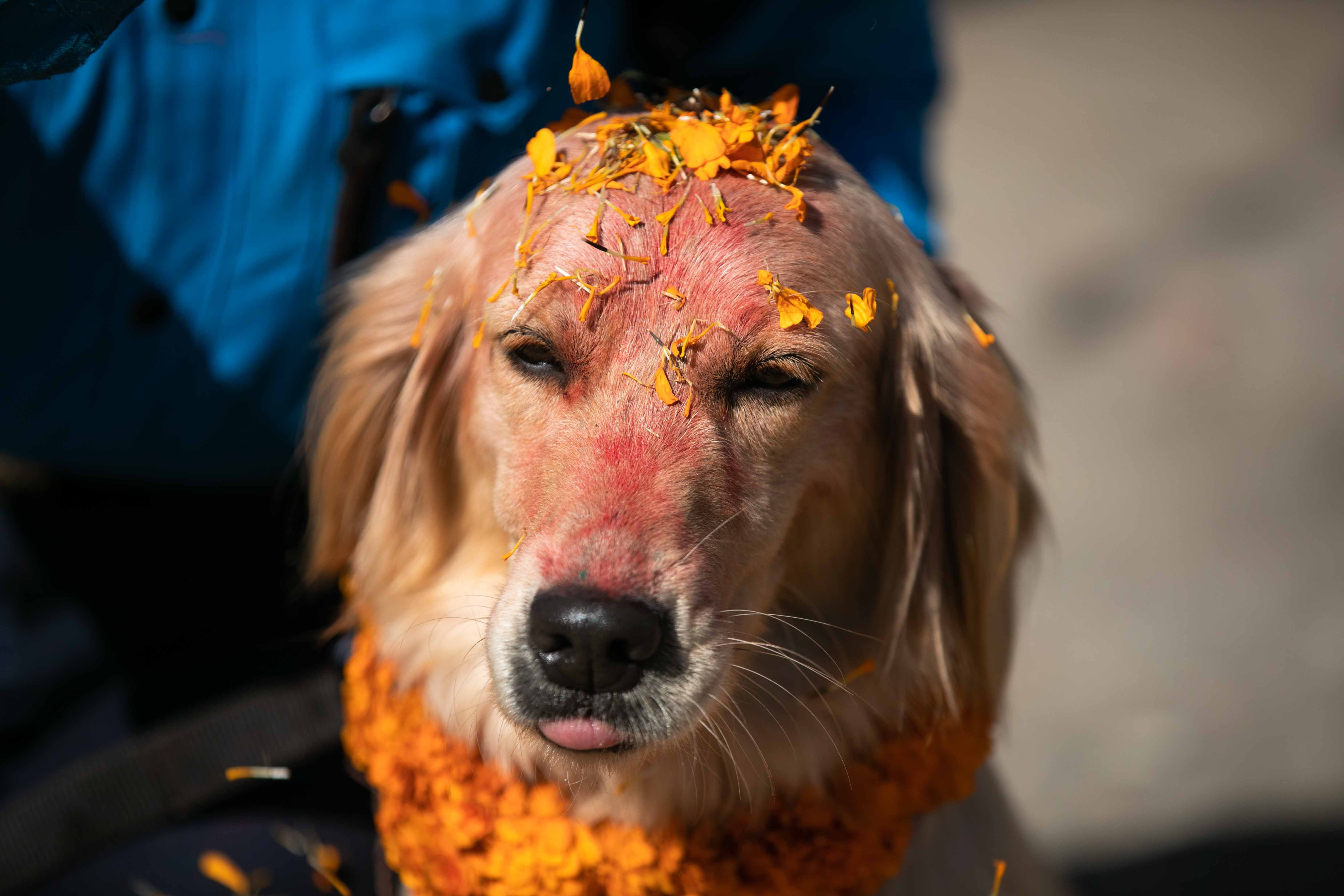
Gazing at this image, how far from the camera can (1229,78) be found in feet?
23.7

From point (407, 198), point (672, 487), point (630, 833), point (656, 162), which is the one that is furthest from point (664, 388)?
point (407, 198)

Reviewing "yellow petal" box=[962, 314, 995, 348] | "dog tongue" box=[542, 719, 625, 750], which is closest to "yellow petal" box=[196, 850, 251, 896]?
"dog tongue" box=[542, 719, 625, 750]

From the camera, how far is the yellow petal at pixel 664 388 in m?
1.55

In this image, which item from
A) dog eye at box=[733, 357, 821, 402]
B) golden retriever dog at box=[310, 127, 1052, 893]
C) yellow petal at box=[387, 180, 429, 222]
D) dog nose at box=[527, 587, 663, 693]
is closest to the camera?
dog nose at box=[527, 587, 663, 693]

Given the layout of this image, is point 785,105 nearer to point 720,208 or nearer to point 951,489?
point 720,208

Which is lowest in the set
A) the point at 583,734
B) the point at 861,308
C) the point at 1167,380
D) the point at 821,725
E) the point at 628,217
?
the point at 1167,380

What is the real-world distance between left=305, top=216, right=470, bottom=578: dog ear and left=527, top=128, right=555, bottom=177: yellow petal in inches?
12.3

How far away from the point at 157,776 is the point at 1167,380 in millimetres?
5076

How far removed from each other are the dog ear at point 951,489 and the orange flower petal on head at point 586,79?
2.08 ft

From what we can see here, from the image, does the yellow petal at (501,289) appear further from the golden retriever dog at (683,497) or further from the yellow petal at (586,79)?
the yellow petal at (586,79)

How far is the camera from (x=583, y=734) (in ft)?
4.93

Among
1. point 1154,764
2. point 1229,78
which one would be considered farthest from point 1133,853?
point 1229,78

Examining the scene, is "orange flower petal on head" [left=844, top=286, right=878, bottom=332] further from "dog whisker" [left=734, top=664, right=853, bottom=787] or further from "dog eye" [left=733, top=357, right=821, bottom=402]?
"dog whisker" [left=734, top=664, right=853, bottom=787]

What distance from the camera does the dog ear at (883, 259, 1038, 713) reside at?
1.87 m
